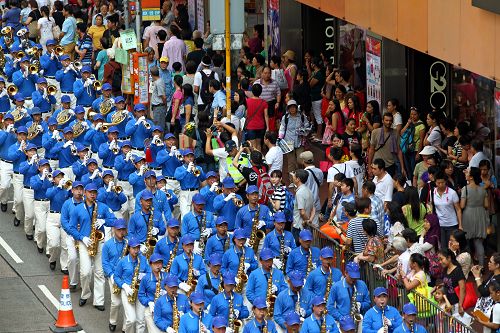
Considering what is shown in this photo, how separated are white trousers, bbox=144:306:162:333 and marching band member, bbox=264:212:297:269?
6.77 feet

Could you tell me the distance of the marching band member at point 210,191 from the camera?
23.5 metres

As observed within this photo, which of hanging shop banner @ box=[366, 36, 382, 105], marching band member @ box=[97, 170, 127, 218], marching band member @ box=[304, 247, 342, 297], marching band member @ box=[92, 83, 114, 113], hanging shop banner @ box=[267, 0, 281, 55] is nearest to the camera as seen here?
marching band member @ box=[304, 247, 342, 297]

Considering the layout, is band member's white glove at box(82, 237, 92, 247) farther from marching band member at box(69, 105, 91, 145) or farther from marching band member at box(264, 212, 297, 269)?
marching band member at box(69, 105, 91, 145)

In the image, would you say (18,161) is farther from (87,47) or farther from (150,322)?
(87,47)

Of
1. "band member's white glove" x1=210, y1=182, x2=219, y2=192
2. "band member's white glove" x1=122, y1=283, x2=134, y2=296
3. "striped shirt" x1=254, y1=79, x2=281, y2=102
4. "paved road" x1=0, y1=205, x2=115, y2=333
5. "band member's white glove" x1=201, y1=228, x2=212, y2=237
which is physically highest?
"striped shirt" x1=254, y1=79, x2=281, y2=102

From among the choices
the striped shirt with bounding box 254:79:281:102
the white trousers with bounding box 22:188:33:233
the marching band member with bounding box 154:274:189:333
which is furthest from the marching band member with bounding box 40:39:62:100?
the marching band member with bounding box 154:274:189:333

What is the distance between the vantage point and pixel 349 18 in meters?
26.4

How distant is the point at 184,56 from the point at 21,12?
745 centimetres

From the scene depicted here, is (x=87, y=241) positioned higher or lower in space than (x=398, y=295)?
lower

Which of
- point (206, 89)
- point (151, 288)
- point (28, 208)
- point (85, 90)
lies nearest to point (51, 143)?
point (28, 208)

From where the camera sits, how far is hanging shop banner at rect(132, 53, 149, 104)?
98.5ft

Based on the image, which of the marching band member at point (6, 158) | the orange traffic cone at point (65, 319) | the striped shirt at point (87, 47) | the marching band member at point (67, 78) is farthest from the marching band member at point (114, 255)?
the striped shirt at point (87, 47)

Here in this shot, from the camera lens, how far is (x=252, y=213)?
22.4m

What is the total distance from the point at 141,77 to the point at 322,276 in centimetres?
1091
